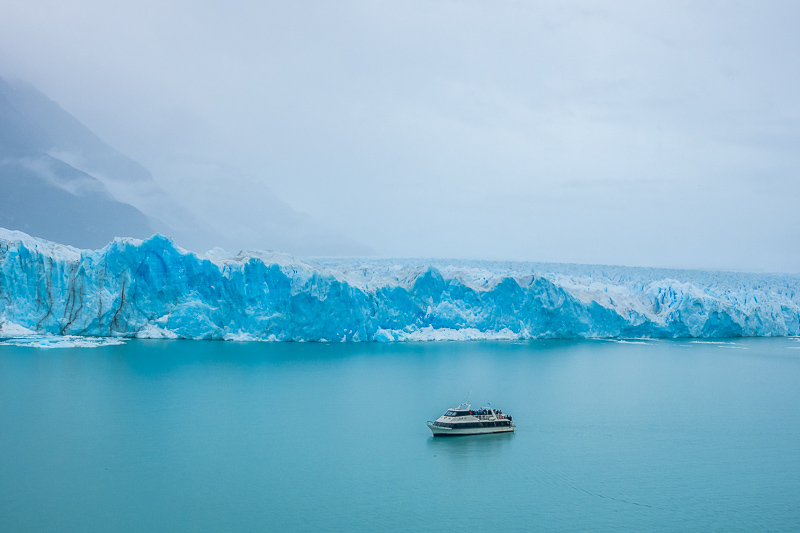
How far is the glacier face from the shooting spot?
26.1m

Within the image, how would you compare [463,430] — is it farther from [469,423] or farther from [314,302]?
[314,302]

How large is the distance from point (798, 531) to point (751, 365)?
18.4 m

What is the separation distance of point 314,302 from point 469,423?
15.3m

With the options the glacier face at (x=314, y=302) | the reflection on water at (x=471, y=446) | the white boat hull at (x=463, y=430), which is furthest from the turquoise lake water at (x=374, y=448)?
the glacier face at (x=314, y=302)

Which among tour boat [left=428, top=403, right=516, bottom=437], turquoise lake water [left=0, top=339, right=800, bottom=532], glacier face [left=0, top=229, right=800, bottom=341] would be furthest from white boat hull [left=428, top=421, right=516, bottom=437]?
glacier face [left=0, top=229, right=800, bottom=341]

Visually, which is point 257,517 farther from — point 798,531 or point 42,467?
point 798,531

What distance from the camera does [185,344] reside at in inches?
1062

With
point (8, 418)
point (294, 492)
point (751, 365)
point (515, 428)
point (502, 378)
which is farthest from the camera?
point (751, 365)

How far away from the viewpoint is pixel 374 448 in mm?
13148

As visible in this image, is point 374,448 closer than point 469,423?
Yes

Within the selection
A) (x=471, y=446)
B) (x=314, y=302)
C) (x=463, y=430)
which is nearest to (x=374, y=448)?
(x=471, y=446)

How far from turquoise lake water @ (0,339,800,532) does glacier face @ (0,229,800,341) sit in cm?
369

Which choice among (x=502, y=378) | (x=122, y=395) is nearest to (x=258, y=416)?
(x=122, y=395)

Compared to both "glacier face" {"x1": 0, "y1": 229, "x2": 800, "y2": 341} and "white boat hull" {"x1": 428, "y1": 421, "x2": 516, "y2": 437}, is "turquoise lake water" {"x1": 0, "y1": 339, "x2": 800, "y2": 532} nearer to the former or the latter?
"white boat hull" {"x1": 428, "y1": 421, "x2": 516, "y2": 437}
